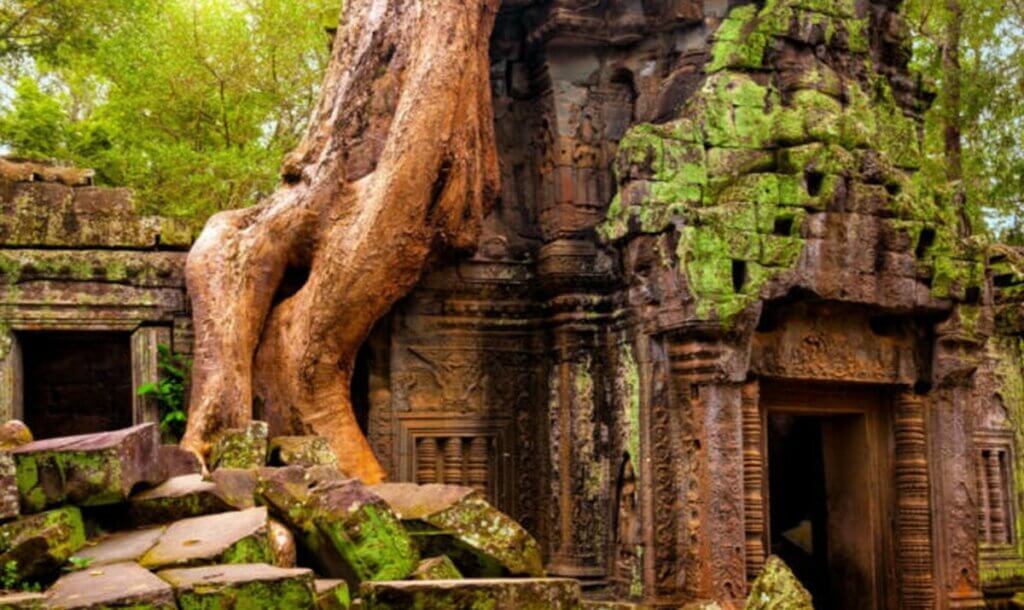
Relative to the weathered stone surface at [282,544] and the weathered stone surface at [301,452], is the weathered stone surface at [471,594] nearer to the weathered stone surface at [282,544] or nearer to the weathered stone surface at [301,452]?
the weathered stone surface at [282,544]

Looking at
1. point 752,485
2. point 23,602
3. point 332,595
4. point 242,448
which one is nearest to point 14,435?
point 242,448

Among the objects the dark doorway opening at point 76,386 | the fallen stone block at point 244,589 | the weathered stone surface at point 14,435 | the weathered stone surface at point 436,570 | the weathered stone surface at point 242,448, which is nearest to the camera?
the fallen stone block at point 244,589

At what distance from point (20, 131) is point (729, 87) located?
32.2ft

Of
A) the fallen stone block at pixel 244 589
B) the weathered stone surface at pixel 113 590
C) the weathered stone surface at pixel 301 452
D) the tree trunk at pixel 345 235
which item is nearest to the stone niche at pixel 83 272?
the tree trunk at pixel 345 235

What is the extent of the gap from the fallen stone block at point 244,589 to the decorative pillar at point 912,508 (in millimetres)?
5607

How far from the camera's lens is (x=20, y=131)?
15.0 meters

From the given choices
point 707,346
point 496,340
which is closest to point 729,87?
point 707,346

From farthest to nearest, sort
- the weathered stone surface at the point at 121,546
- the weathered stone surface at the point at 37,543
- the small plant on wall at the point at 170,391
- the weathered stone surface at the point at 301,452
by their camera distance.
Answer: the small plant on wall at the point at 170,391 < the weathered stone surface at the point at 301,452 < the weathered stone surface at the point at 121,546 < the weathered stone surface at the point at 37,543

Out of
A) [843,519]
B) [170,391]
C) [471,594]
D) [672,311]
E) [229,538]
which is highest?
[672,311]

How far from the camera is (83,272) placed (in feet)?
26.8

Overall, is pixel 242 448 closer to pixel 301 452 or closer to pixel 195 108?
pixel 301 452

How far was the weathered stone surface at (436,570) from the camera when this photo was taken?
5.02 m

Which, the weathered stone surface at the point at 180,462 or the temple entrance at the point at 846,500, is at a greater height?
the weathered stone surface at the point at 180,462

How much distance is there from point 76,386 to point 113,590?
592 centimetres
